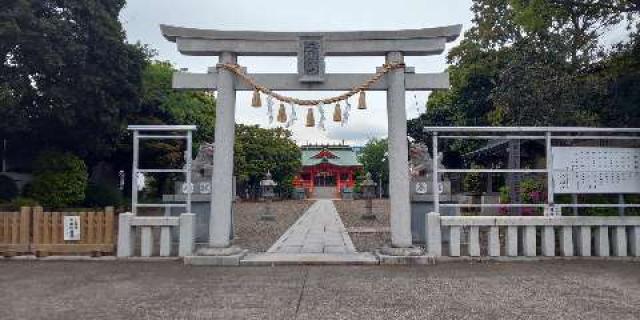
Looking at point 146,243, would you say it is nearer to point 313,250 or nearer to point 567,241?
point 313,250

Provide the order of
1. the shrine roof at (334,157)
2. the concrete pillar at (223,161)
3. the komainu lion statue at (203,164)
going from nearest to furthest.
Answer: the concrete pillar at (223,161), the komainu lion statue at (203,164), the shrine roof at (334,157)

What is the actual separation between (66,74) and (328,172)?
4193 centimetres

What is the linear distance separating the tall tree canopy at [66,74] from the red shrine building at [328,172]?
119 ft

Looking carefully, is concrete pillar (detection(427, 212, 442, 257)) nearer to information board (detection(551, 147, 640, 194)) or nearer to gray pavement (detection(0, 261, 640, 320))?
gray pavement (detection(0, 261, 640, 320))

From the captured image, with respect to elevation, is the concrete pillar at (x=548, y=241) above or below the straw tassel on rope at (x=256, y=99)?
below

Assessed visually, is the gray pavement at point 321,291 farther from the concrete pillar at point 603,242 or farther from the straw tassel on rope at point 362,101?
the straw tassel on rope at point 362,101

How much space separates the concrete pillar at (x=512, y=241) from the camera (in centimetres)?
952

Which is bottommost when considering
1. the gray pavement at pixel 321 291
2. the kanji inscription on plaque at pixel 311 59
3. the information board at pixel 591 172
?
the gray pavement at pixel 321 291

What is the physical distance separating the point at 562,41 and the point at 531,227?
6.69m

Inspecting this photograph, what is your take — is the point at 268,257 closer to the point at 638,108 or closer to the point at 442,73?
the point at 442,73

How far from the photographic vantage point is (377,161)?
177 feet

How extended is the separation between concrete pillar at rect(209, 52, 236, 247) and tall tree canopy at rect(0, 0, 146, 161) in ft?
34.4

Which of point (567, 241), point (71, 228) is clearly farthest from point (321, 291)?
point (71, 228)

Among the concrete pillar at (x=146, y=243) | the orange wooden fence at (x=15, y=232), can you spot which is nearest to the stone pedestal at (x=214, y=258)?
the concrete pillar at (x=146, y=243)
